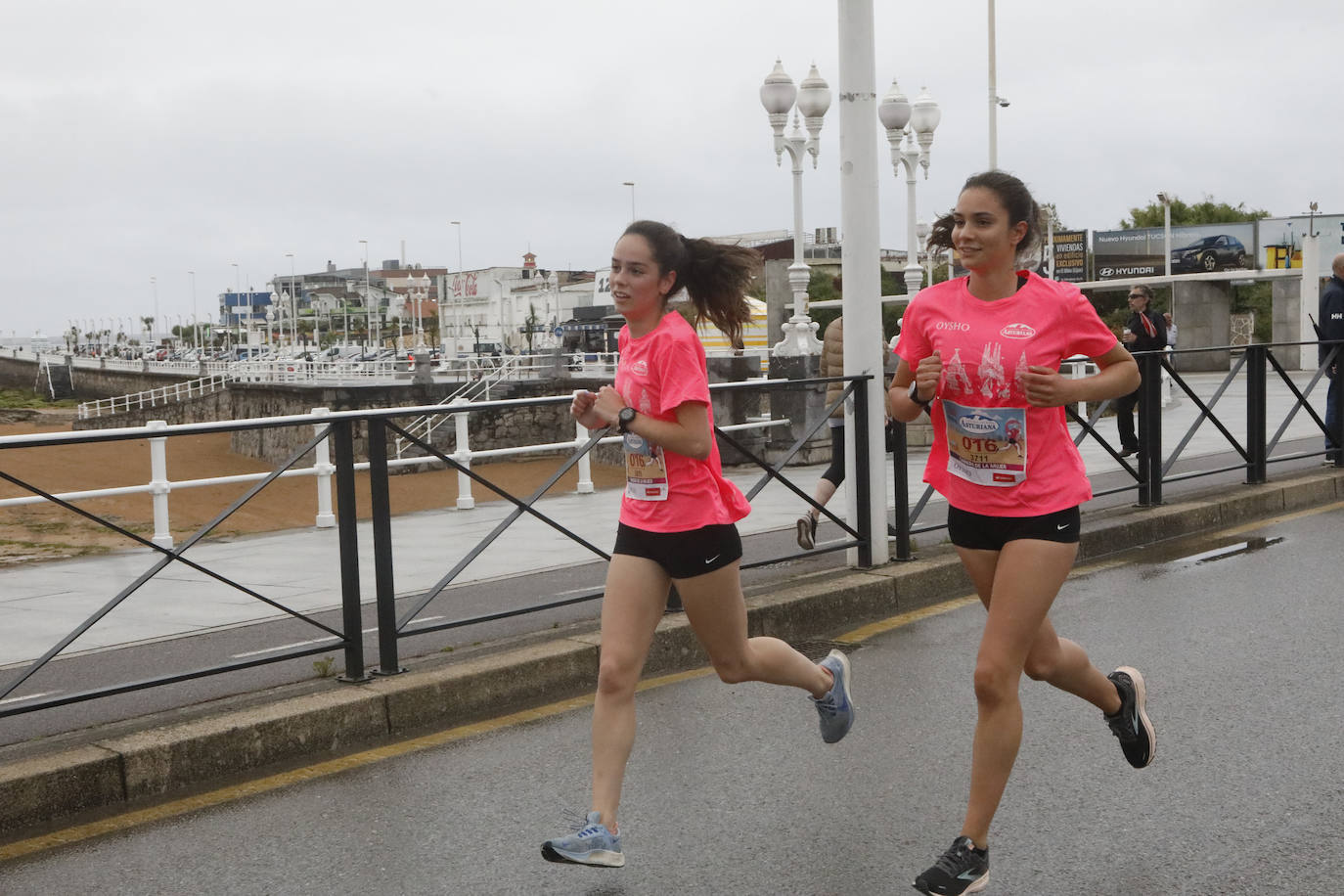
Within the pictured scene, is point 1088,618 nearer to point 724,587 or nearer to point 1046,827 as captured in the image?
point 1046,827

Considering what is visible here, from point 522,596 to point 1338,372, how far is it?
28.0ft

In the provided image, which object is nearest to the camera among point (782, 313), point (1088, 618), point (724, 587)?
point (724, 587)

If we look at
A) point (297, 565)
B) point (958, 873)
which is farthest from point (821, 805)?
point (297, 565)

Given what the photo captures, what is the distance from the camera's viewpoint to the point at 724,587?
400 centimetres

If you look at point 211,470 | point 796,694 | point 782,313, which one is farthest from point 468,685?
point 211,470

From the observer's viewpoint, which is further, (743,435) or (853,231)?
(743,435)

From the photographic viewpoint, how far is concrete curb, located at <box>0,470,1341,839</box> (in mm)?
4547

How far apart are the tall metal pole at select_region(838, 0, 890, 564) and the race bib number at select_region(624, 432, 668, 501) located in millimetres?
4025

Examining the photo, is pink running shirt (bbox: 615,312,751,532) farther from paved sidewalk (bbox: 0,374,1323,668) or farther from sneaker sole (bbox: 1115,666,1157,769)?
paved sidewalk (bbox: 0,374,1323,668)

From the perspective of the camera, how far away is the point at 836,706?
4.54 meters

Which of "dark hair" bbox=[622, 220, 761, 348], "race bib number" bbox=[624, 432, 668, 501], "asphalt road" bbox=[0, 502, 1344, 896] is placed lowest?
"asphalt road" bbox=[0, 502, 1344, 896]

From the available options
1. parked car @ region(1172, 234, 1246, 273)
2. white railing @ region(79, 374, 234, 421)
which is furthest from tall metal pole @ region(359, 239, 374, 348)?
parked car @ region(1172, 234, 1246, 273)

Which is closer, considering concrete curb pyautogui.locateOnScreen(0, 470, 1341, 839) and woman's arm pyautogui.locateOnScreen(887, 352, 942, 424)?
woman's arm pyautogui.locateOnScreen(887, 352, 942, 424)

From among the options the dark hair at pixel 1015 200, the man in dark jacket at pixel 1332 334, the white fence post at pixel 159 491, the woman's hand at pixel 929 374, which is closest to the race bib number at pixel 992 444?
the woman's hand at pixel 929 374
